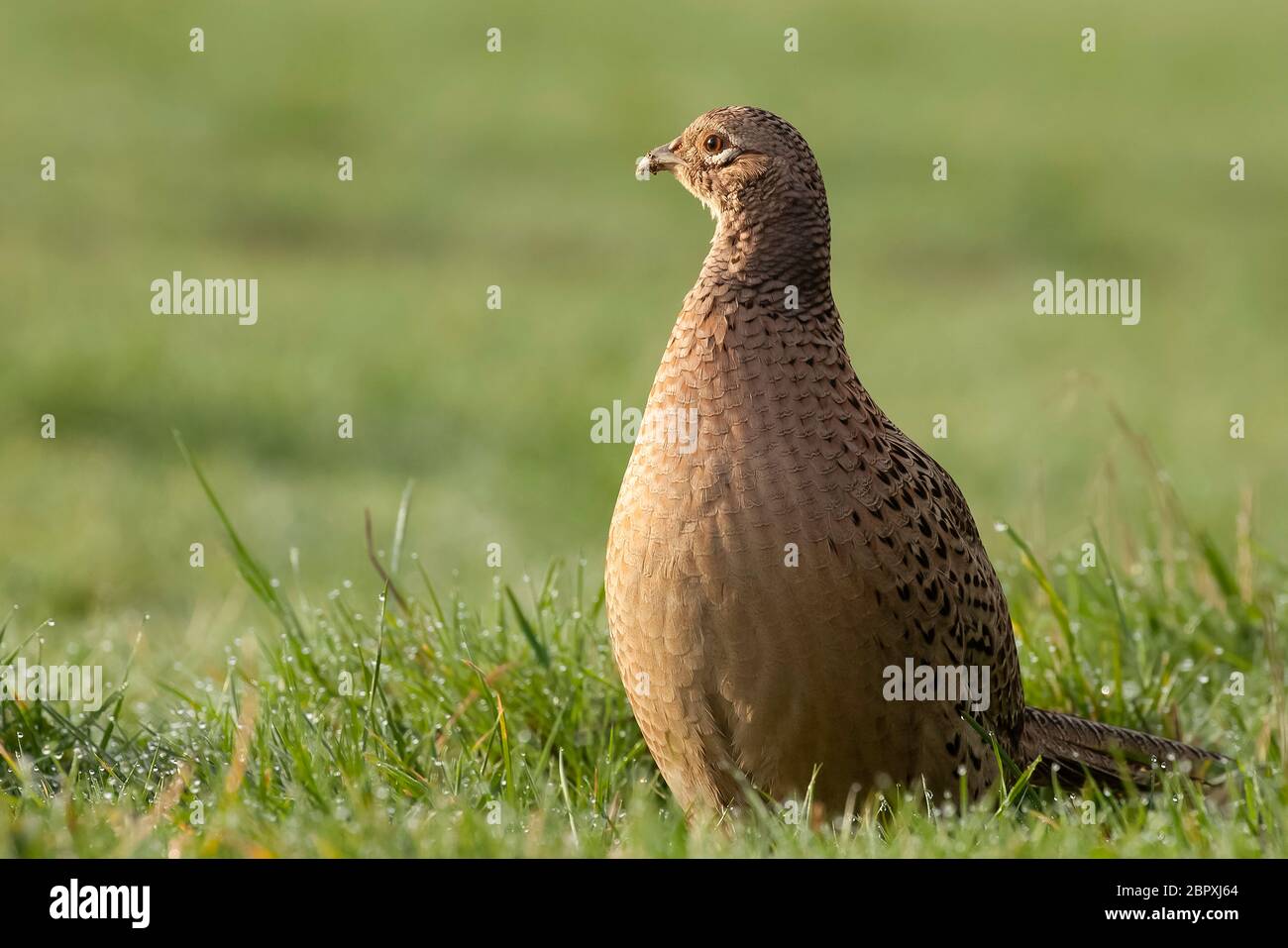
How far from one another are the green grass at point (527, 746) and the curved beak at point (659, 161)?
133cm

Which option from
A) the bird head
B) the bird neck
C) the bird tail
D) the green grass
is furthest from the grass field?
the bird head

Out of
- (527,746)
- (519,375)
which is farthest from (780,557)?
(519,375)

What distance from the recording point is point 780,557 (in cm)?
382

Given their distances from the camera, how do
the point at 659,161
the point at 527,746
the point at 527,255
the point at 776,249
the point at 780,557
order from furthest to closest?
the point at 527,255 → the point at 527,746 → the point at 659,161 → the point at 776,249 → the point at 780,557

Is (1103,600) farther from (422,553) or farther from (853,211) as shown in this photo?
(853,211)

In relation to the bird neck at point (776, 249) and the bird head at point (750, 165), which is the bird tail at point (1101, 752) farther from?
the bird head at point (750, 165)

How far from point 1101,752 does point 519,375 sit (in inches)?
352

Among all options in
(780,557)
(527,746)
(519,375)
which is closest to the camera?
(780,557)

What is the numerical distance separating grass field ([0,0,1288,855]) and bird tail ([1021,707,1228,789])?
13 centimetres

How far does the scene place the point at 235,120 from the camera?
22.1 metres

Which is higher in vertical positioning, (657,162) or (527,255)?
(527,255)

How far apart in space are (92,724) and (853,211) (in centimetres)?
1755

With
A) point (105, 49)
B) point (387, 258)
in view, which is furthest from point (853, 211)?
point (105, 49)

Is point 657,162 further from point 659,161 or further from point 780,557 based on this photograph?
point 780,557
